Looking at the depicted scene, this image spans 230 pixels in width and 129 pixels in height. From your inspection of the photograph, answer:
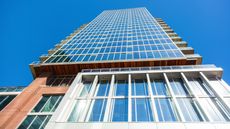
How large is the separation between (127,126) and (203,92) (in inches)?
355

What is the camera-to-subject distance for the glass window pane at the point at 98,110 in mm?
14309

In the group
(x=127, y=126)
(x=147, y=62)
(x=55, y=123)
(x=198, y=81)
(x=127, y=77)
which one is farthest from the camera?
(x=147, y=62)

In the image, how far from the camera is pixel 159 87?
58.7 feet

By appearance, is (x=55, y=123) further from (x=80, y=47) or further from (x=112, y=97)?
(x=80, y=47)

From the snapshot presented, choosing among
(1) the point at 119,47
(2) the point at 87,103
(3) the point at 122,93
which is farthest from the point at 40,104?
(1) the point at 119,47

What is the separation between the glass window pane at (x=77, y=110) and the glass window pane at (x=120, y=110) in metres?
2.80

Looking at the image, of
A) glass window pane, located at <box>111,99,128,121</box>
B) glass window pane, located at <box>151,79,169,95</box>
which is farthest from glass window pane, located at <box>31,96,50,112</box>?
glass window pane, located at <box>151,79,169,95</box>

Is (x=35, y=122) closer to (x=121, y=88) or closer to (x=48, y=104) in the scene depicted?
(x=48, y=104)

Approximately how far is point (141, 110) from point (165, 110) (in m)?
1.95

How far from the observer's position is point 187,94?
16469mm

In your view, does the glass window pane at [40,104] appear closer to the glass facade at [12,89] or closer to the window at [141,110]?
the glass facade at [12,89]

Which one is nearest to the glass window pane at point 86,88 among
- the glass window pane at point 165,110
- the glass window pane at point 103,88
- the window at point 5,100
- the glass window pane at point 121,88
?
the glass window pane at point 103,88

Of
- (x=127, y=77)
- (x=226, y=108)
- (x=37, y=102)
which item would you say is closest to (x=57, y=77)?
(x=37, y=102)

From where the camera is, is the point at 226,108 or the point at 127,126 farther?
the point at 226,108
